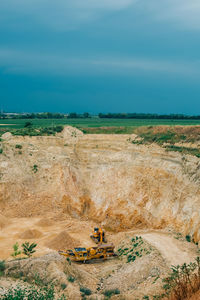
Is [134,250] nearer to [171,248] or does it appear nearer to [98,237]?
[171,248]

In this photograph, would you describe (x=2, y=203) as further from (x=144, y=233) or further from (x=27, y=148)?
(x=144, y=233)

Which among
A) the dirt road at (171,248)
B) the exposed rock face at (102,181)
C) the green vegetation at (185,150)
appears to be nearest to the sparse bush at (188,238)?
the exposed rock face at (102,181)

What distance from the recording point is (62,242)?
2777cm

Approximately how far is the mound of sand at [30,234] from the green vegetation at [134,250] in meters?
8.71

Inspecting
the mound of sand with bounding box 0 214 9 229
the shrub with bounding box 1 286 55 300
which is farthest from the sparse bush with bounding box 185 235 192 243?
the mound of sand with bounding box 0 214 9 229

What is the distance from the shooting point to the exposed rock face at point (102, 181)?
30641mm

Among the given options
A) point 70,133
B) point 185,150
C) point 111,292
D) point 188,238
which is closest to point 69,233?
point 188,238

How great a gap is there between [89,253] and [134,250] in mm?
3923

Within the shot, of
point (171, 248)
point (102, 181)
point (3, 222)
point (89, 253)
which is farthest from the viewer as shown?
point (102, 181)

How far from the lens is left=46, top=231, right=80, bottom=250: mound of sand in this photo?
27312 millimetres

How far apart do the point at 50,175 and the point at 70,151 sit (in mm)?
4891

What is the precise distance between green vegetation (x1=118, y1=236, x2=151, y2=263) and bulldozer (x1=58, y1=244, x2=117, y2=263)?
3.22ft

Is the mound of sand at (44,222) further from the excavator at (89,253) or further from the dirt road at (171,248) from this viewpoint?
the dirt road at (171,248)

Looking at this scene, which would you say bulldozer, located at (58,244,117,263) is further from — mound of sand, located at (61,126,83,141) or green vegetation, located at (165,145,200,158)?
mound of sand, located at (61,126,83,141)
